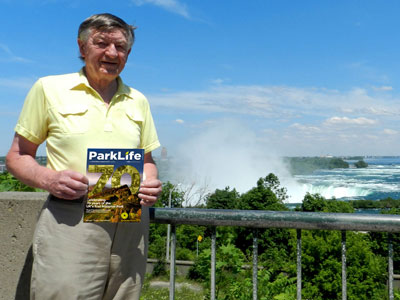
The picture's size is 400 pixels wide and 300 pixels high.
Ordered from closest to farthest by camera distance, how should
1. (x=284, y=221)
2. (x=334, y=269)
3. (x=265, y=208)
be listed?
(x=284, y=221) < (x=334, y=269) < (x=265, y=208)

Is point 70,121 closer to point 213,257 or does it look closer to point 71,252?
point 71,252

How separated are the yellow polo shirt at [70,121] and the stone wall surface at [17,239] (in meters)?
0.68

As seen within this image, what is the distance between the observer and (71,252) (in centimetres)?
212

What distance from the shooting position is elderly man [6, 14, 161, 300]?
2123 millimetres

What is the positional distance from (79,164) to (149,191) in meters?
0.38

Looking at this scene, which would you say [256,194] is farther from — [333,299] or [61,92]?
[61,92]

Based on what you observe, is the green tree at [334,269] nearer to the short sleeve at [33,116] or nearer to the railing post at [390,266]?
the railing post at [390,266]

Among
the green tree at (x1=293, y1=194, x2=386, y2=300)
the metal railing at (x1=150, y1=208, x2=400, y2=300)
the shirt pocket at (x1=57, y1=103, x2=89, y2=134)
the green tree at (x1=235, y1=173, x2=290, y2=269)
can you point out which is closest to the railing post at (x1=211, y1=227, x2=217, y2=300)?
the metal railing at (x1=150, y1=208, x2=400, y2=300)

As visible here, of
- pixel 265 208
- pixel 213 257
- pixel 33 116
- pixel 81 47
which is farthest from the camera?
pixel 265 208

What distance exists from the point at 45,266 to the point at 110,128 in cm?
75

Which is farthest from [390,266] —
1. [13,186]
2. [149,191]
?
[13,186]

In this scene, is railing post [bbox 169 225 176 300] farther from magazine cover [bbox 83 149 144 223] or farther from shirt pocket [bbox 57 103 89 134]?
shirt pocket [bbox 57 103 89 134]

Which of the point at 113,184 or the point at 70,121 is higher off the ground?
the point at 70,121

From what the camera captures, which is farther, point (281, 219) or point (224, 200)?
point (224, 200)
